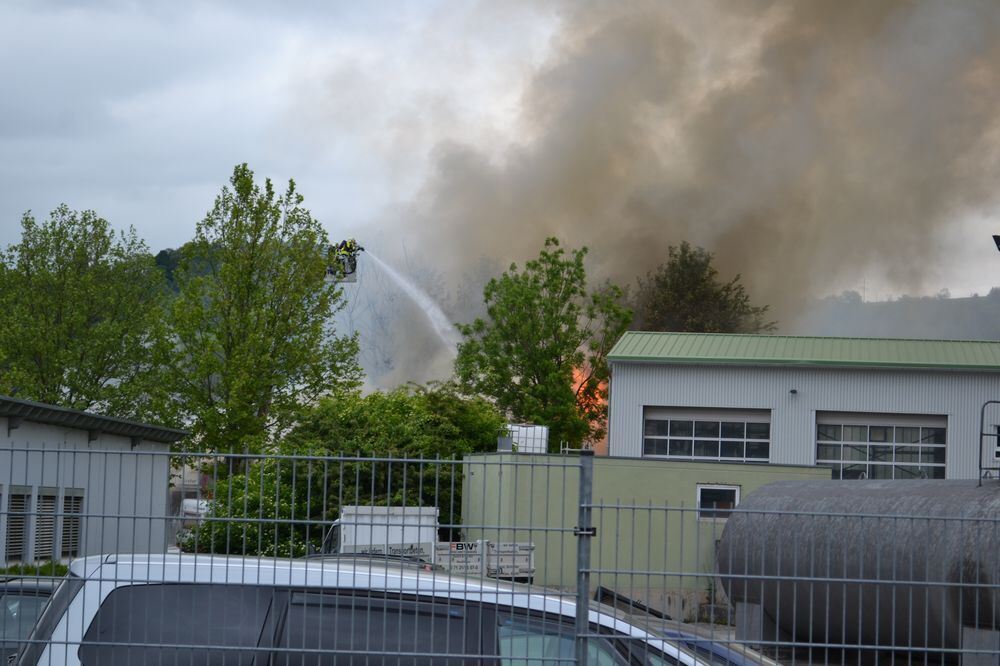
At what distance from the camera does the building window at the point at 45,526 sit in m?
6.68

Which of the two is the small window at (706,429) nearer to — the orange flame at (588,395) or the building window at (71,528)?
the orange flame at (588,395)

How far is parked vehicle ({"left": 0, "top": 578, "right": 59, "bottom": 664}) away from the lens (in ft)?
22.0

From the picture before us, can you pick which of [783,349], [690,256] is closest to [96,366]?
[783,349]

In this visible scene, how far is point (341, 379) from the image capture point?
41219mm

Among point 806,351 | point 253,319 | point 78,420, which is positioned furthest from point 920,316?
point 78,420

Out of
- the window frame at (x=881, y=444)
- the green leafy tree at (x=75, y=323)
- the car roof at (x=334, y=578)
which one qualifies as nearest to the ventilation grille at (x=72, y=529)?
the car roof at (x=334, y=578)

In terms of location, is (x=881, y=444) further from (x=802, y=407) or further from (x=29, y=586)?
(x=29, y=586)

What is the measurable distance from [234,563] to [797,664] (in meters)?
3.48

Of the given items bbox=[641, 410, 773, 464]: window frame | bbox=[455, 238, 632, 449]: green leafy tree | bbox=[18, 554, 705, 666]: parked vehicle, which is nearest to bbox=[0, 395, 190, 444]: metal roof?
bbox=[18, 554, 705, 666]: parked vehicle

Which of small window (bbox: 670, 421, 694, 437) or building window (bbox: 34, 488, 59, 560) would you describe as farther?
small window (bbox: 670, 421, 694, 437)

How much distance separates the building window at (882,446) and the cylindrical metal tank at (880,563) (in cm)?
2619

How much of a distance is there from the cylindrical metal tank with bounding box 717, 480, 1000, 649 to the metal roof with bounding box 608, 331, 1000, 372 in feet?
84.6

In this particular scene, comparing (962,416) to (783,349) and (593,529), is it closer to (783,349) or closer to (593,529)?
(783,349)

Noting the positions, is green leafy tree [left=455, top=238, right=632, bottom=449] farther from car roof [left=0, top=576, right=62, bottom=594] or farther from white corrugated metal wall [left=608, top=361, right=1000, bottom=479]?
Result: car roof [left=0, top=576, right=62, bottom=594]
